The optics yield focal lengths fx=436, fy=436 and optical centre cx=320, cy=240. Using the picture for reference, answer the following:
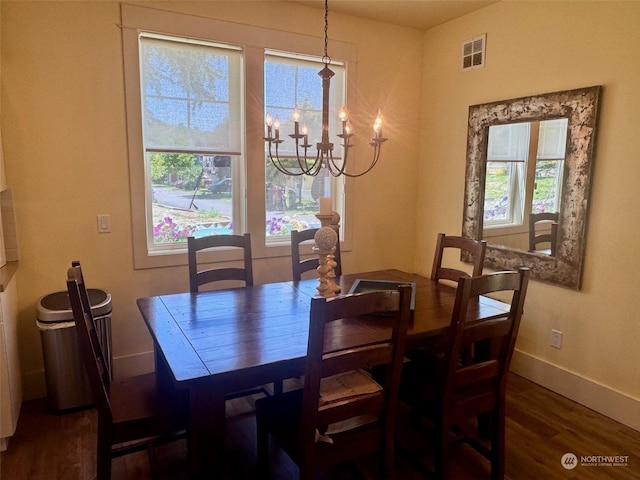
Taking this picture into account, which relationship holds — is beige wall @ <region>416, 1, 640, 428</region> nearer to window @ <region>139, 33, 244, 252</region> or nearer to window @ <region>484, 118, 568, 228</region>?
window @ <region>484, 118, 568, 228</region>

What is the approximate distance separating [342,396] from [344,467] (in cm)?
69

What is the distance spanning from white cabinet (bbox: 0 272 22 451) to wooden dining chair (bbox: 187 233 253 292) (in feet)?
3.07

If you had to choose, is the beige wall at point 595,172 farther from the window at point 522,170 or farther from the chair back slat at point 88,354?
the chair back slat at point 88,354

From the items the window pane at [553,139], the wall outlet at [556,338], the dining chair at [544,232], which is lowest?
the wall outlet at [556,338]

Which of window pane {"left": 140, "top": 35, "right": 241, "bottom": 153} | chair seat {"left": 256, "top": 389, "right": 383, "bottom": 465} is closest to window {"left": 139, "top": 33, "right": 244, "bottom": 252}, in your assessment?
window pane {"left": 140, "top": 35, "right": 241, "bottom": 153}

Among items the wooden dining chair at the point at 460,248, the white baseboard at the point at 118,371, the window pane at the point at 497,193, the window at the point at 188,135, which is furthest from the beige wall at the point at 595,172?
the white baseboard at the point at 118,371

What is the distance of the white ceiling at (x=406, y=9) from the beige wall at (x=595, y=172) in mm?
119

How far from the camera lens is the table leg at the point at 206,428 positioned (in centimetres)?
154

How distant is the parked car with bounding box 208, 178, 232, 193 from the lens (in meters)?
3.25

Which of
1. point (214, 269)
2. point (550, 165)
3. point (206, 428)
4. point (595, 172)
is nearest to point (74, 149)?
point (214, 269)

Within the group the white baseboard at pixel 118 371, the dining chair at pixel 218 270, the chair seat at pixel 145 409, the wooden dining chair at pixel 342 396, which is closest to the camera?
the wooden dining chair at pixel 342 396

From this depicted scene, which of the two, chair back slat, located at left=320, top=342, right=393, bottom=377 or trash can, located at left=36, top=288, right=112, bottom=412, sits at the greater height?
chair back slat, located at left=320, top=342, right=393, bottom=377

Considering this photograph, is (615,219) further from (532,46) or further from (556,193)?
(532,46)

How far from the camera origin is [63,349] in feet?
8.53
